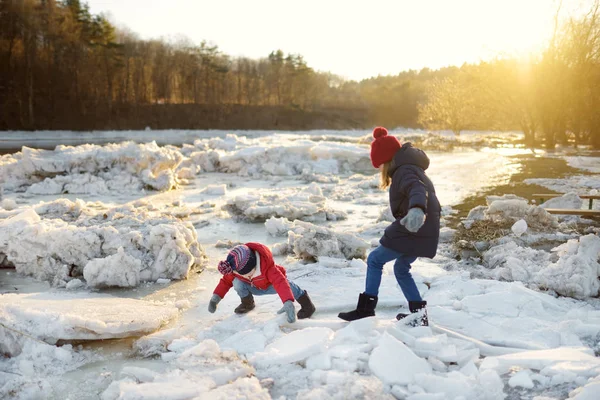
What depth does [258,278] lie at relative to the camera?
3498 mm

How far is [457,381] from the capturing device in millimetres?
2477

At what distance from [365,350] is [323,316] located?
0.80 m

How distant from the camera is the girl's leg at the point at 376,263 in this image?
327cm

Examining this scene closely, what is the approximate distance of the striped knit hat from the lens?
3402mm

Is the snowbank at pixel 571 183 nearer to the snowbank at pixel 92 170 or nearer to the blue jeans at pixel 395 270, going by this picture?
the blue jeans at pixel 395 270

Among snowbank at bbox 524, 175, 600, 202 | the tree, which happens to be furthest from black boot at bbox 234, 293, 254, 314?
the tree

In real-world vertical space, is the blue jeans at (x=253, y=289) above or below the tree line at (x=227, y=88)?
below

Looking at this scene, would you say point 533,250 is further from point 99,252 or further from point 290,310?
point 99,252

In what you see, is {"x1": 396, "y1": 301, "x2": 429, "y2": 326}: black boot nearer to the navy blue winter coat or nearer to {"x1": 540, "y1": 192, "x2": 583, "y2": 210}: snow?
the navy blue winter coat

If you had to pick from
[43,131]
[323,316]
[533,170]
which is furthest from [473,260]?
[43,131]

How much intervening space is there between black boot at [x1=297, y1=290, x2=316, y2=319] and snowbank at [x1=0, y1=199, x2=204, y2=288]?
65.5 inches

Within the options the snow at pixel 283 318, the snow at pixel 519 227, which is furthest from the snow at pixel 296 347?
the snow at pixel 519 227

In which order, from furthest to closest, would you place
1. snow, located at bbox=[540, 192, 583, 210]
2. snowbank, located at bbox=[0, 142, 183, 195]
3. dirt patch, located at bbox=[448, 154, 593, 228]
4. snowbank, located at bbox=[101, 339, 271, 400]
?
snowbank, located at bbox=[0, 142, 183, 195] → dirt patch, located at bbox=[448, 154, 593, 228] → snow, located at bbox=[540, 192, 583, 210] → snowbank, located at bbox=[101, 339, 271, 400]

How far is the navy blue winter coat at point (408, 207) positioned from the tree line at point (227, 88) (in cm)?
2041
